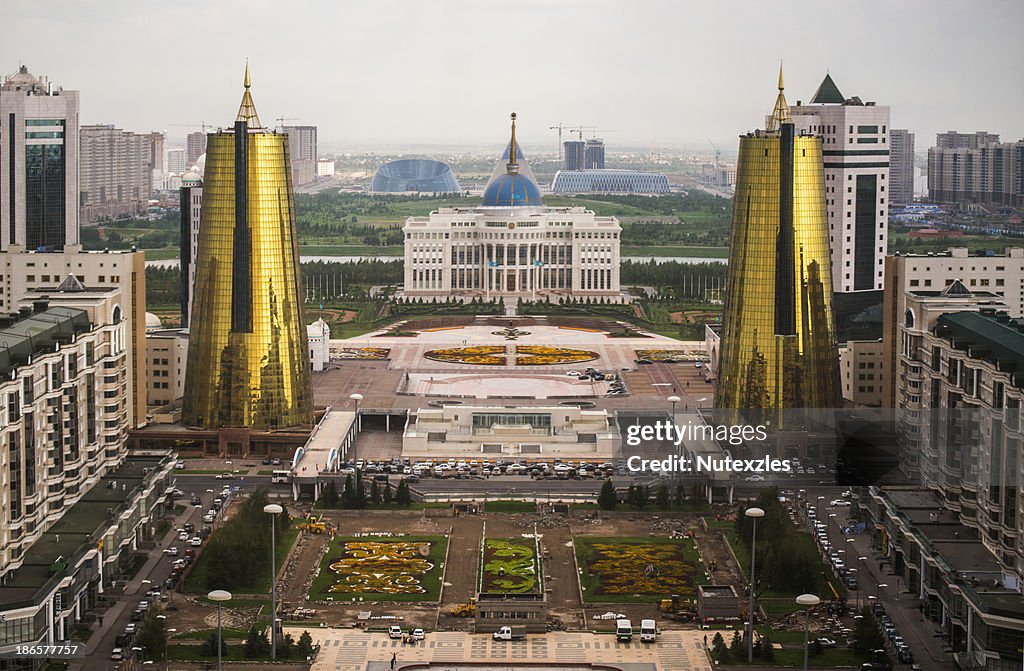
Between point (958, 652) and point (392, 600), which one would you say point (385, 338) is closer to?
point (392, 600)

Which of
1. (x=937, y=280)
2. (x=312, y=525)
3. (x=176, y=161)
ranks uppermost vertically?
(x=176, y=161)

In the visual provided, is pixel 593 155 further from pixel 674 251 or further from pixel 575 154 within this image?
pixel 674 251

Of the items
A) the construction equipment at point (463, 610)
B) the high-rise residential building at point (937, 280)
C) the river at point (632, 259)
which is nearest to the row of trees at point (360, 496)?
the construction equipment at point (463, 610)

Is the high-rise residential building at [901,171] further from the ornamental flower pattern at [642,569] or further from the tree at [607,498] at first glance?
the ornamental flower pattern at [642,569]

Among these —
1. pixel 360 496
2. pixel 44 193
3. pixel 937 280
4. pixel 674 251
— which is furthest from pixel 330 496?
pixel 674 251

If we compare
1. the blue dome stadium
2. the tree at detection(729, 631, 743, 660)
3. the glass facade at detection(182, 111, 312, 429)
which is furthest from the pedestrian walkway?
the blue dome stadium

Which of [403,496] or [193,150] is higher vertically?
[193,150]

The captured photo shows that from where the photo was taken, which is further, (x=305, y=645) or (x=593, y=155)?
(x=593, y=155)
